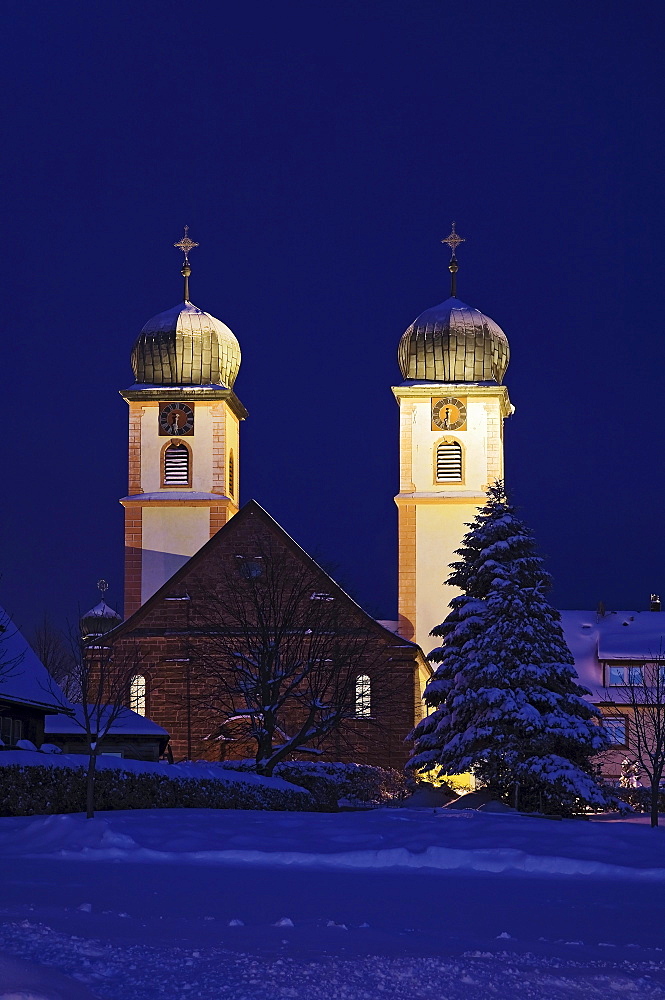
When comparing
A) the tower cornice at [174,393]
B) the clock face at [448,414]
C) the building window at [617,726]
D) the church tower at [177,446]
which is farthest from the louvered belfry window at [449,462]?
the building window at [617,726]

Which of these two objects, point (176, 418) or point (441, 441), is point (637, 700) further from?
point (176, 418)

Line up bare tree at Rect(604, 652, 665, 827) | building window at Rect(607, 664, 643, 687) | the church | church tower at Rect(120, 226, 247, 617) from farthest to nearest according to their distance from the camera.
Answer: church tower at Rect(120, 226, 247, 617)
building window at Rect(607, 664, 643, 687)
the church
bare tree at Rect(604, 652, 665, 827)

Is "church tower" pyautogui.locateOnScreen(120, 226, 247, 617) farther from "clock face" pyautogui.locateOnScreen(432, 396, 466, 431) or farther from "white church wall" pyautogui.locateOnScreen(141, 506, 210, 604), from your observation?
"clock face" pyautogui.locateOnScreen(432, 396, 466, 431)

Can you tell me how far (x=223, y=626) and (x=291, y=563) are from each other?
416 centimetres

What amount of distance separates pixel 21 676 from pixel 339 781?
8.72m

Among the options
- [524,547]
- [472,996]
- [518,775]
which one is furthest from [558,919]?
[524,547]

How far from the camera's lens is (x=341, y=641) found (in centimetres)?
4666

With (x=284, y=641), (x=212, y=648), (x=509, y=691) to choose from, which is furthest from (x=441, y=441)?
(x=509, y=691)

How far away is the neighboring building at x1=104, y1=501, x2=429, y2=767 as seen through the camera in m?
47.3

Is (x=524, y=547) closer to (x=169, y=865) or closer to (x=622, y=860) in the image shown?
(x=622, y=860)

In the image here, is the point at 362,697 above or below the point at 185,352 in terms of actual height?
below

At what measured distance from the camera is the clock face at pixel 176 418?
63.3m

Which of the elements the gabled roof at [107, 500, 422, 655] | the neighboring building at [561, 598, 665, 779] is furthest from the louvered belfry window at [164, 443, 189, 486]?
the neighboring building at [561, 598, 665, 779]

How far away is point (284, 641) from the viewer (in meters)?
47.3
